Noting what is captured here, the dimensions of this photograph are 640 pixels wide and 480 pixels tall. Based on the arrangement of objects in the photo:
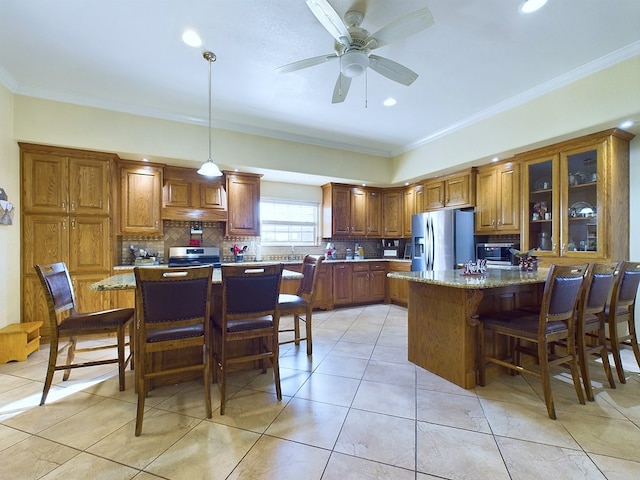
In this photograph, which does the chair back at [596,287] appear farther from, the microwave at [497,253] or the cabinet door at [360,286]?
the cabinet door at [360,286]

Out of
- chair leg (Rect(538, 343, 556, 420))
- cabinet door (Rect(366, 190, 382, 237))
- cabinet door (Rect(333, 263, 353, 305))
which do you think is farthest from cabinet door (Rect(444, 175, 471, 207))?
chair leg (Rect(538, 343, 556, 420))

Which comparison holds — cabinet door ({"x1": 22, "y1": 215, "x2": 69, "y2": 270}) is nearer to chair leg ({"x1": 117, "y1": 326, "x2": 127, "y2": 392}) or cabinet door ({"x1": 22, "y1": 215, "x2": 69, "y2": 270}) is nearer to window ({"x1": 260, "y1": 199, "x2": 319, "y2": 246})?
chair leg ({"x1": 117, "y1": 326, "x2": 127, "y2": 392})

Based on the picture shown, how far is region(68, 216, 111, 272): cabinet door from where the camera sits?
3.58 meters

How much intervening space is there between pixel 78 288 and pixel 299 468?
11.8 feet

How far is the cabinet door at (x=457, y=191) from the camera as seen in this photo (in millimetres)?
4500

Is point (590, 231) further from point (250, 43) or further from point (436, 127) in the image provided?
point (250, 43)

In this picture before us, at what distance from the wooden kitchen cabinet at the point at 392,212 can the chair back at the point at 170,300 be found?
4.45m

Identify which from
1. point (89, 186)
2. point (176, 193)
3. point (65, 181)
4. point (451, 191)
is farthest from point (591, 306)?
point (65, 181)

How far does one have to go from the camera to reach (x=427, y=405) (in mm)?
2088

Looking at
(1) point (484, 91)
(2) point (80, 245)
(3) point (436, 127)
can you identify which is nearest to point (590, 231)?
(1) point (484, 91)

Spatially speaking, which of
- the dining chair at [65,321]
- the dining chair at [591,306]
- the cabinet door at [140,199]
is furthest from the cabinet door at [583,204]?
the cabinet door at [140,199]

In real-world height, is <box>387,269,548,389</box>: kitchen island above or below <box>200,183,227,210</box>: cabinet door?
below

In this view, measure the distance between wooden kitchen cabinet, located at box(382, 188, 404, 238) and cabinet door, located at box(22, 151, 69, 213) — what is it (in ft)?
16.3

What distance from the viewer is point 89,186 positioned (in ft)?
12.0
